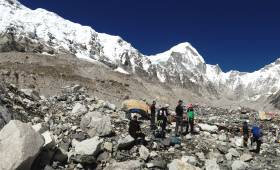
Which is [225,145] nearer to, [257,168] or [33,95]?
[257,168]

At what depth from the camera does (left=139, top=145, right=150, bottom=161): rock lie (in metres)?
19.0

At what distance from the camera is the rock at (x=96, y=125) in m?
21.6

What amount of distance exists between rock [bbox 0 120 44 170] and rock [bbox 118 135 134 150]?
16.5 ft

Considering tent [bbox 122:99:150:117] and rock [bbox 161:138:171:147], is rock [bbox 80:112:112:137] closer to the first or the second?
rock [bbox 161:138:171:147]

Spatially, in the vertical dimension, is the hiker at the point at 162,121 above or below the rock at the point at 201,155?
above

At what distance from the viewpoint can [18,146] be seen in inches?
571

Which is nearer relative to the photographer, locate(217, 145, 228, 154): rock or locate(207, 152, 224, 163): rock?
locate(207, 152, 224, 163): rock

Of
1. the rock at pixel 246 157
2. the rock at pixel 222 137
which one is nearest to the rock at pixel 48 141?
the rock at pixel 246 157

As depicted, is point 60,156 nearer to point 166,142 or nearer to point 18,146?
point 18,146

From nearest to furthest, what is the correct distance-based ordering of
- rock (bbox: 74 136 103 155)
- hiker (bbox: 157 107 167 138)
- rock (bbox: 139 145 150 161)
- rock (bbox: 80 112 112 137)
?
rock (bbox: 74 136 103 155)
rock (bbox: 139 145 150 161)
rock (bbox: 80 112 112 137)
hiker (bbox: 157 107 167 138)

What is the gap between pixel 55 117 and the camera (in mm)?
26125

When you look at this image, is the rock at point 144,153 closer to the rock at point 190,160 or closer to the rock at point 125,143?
the rock at point 125,143

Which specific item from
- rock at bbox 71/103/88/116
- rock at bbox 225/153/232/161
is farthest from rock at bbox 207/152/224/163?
rock at bbox 71/103/88/116

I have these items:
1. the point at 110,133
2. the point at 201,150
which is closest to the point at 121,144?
the point at 110,133
